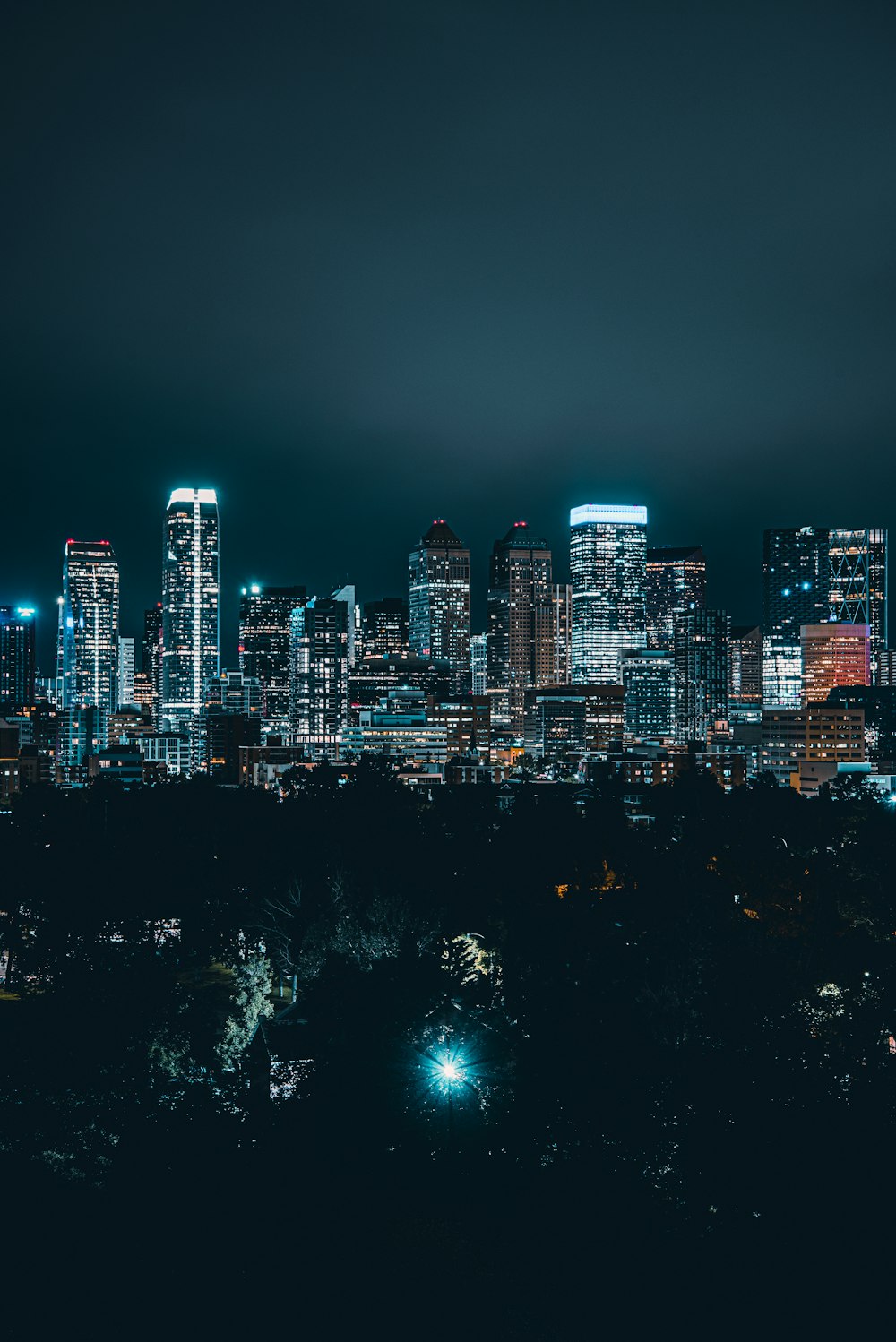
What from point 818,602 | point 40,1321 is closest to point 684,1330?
point 40,1321

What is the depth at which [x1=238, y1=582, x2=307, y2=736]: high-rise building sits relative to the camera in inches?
5856

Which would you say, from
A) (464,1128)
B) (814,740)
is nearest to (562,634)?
(814,740)

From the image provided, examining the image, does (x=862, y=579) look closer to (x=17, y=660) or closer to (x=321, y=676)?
(x=321, y=676)

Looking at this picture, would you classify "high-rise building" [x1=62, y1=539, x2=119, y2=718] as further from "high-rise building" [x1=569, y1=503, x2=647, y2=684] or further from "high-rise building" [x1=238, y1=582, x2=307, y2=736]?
"high-rise building" [x1=569, y1=503, x2=647, y2=684]

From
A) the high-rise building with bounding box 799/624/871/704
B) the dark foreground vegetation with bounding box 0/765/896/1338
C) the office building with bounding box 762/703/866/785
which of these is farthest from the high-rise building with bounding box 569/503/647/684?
the dark foreground vegetation with bounding box 0/765/896/1338

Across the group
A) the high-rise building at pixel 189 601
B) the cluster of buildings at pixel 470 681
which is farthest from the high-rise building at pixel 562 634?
the high-rise building at pixel 189 601

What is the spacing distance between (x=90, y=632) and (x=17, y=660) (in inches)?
1029

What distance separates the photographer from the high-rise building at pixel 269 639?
148750 millimetres

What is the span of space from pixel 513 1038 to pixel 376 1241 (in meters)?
4.33

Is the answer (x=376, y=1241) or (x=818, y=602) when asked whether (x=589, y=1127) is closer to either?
(x=376, y=1241)

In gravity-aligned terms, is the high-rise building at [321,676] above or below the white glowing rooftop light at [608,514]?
below

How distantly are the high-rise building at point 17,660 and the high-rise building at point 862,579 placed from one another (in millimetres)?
110647

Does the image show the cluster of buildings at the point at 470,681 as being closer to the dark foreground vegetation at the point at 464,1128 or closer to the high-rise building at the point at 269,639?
the high-rise building at the point at 269,639

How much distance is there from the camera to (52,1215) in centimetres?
1392
